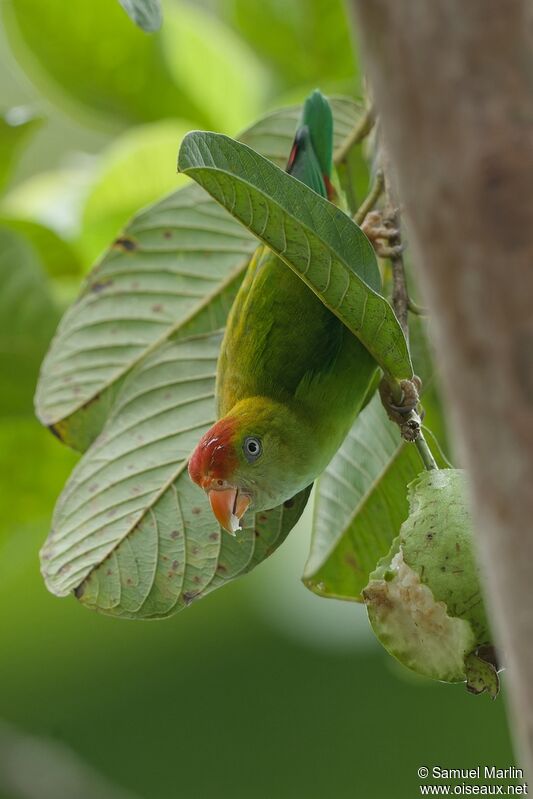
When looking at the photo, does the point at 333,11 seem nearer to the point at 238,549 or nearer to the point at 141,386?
the point at 141,386

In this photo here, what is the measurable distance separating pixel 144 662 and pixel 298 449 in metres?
2.52

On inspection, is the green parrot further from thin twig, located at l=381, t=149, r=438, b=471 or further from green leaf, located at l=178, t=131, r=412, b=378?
green leaf, located at l=178, t=131, r=412, b=378

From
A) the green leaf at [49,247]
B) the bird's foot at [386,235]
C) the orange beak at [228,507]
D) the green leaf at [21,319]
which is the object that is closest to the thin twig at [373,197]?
the bird's foot at [386,235]

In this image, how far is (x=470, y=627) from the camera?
0.98 m

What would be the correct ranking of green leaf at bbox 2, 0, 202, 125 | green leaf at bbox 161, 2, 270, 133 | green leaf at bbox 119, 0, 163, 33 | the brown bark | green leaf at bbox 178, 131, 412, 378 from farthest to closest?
green leaf at bbox 161, 2, 270, 133
green leaf at bbox 2, 0, 202, 125
green leaf at bbox 119, 0, 163, 33
green leaf at bbox 178, 131, 412, 378
the brown bark

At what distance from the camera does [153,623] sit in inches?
149

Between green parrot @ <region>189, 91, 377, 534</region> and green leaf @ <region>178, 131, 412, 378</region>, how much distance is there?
0.26m

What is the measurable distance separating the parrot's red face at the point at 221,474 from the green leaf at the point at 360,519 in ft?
0.44

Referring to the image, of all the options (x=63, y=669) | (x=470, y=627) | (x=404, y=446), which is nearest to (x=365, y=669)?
(x=63, y=669)

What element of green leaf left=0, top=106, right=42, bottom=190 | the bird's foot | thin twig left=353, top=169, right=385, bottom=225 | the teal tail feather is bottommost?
the bird's foot

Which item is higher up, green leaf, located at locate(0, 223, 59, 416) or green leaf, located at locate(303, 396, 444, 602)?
green leaf, located at locate(0, 223, 59, 416)

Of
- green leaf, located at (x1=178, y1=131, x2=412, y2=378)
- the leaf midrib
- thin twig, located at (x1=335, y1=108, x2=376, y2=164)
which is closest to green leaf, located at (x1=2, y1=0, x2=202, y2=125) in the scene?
thin twig, located at (x1=335, y1=108, x2=376, y2=164)

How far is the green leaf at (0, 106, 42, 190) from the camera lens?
6.41 feet

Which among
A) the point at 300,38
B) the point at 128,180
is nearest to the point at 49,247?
the point at 128,180
